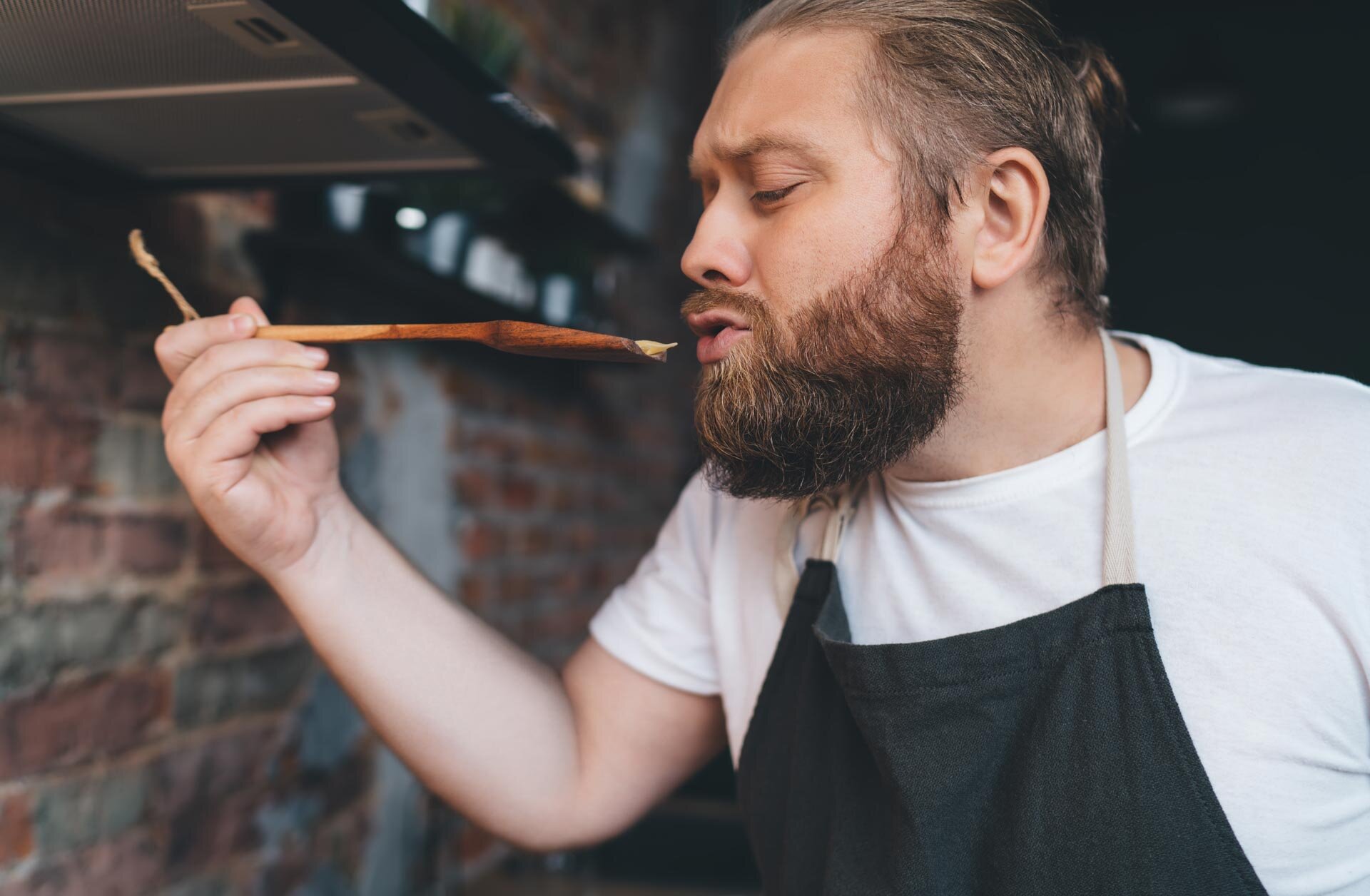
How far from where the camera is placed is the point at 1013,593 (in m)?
0.97

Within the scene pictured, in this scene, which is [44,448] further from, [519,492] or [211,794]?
[519,492]

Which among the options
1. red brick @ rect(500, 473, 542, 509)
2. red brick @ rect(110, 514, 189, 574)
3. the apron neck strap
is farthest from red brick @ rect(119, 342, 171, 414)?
the apron neck strap

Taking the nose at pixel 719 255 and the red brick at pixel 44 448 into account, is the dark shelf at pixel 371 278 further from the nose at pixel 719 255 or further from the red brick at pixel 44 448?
the nose at pixel 719 255

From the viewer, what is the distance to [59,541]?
94 centimetres

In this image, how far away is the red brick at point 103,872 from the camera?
913 millimetres

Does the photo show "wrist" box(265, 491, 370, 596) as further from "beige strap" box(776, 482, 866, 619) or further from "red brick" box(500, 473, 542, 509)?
"red brick" box(500, 473, 542, 509)

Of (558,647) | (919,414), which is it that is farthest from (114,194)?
(558,647)

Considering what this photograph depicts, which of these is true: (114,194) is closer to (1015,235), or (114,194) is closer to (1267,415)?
(1015,235)

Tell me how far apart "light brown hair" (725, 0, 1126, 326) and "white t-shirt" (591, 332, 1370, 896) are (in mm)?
145

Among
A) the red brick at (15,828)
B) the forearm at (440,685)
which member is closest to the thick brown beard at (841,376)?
the forearm at (440,685)

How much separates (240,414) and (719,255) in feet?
1.52

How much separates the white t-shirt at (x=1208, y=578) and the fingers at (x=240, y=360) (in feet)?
1.71

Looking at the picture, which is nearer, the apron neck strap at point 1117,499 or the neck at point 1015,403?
the apron neck strap at point 1117,499

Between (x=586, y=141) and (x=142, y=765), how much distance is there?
1.44 meters
